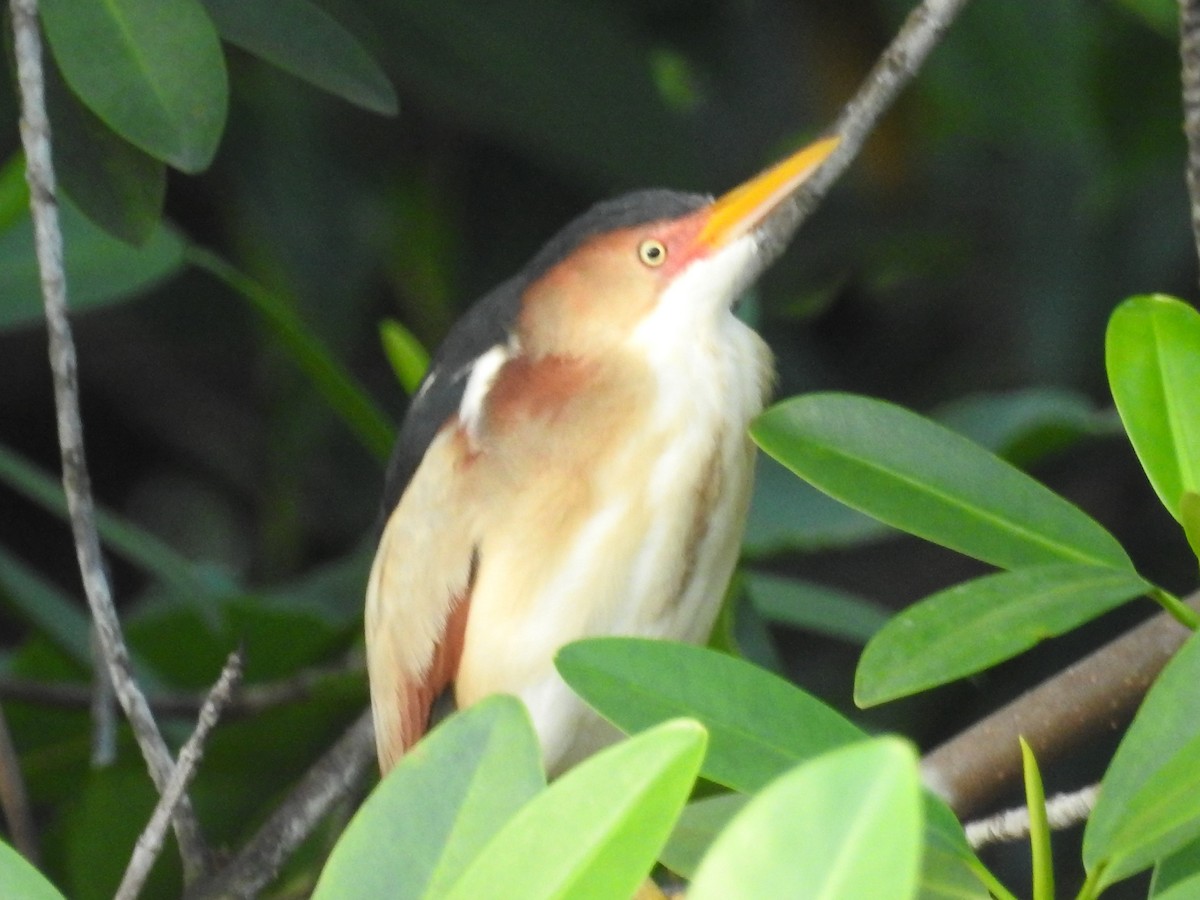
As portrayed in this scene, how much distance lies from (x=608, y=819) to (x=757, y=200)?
2.50ft

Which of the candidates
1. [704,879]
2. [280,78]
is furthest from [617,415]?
[280,78]

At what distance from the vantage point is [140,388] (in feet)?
8.66

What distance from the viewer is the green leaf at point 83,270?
1.74m

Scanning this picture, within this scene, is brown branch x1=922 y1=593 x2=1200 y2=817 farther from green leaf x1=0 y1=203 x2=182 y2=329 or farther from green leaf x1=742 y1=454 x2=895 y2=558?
green leaf x1=0 y1=203 x2=182 y2=329

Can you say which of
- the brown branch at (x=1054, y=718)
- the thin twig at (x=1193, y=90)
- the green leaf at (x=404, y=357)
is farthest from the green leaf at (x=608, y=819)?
the green leaf at (x=404, y=357)

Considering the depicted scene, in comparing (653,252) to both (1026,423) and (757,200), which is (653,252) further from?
(1026,423)

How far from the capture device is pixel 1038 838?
87cm

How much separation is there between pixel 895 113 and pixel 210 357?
1.07 metres

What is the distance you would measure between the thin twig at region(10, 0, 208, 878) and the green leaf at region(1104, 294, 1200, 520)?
0.65 meters

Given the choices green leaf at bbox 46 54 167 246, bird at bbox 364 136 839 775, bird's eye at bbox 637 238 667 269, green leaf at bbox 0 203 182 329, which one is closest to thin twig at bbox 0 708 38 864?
bird at bbox 364 136 839 775

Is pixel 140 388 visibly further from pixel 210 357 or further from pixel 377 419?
pixel 377 419

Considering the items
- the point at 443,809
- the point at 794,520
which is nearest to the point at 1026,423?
the point at 794,520

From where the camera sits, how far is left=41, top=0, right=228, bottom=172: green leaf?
118 cm

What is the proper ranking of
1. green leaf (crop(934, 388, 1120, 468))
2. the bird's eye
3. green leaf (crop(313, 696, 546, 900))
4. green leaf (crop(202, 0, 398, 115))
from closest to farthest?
green leaf (crop(313, 696, 546, 900)) < green leaf (crop(202, 0, 398, 115)) < the bird's eye < green leaf (crop(934, 388, 1120, 468))
